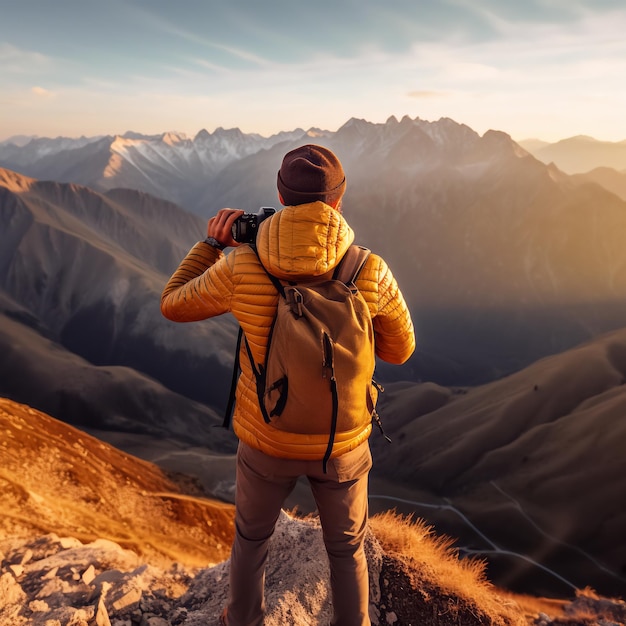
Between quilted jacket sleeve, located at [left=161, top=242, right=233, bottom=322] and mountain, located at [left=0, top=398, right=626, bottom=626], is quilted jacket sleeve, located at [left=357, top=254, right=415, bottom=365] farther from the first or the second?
mountain, located at [left=0, top=398, right=626, bottom=626]

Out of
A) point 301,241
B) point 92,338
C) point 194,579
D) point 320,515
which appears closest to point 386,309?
point 301,241

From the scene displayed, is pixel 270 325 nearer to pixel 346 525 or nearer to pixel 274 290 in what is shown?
pixel 274 290

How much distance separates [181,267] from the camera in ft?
11.9

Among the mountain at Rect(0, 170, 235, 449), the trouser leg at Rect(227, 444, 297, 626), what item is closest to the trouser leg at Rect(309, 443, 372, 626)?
the trouser leg at Rect(227, 444, 297, 626)

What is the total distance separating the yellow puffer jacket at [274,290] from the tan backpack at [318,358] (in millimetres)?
97

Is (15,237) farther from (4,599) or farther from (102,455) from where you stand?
(4,599)

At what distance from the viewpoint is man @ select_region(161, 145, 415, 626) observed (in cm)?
298

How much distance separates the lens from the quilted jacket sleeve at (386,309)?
3.19m

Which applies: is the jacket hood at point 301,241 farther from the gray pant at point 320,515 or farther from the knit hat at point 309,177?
the gray pant at point 320,515

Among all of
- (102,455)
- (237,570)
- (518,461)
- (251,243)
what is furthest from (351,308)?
(518,461)

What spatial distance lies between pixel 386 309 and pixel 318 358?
77 centimetres

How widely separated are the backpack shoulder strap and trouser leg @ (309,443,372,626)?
1.31 meters

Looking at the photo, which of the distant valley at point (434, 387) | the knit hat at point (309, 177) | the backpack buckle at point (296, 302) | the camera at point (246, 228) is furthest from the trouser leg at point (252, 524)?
the distant valley at point (434, 387)

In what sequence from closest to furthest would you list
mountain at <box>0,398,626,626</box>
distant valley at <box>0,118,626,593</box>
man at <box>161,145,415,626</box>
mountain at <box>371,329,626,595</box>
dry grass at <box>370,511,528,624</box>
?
man at <box>161,145,415,626</box> → mountain at <box>0,398,626,626</box> → dry grass at <box>370,511,528,624</box> → mountain at <box>371,329,626,595</box> → distant valley at <box>0,118,626,593</box>
